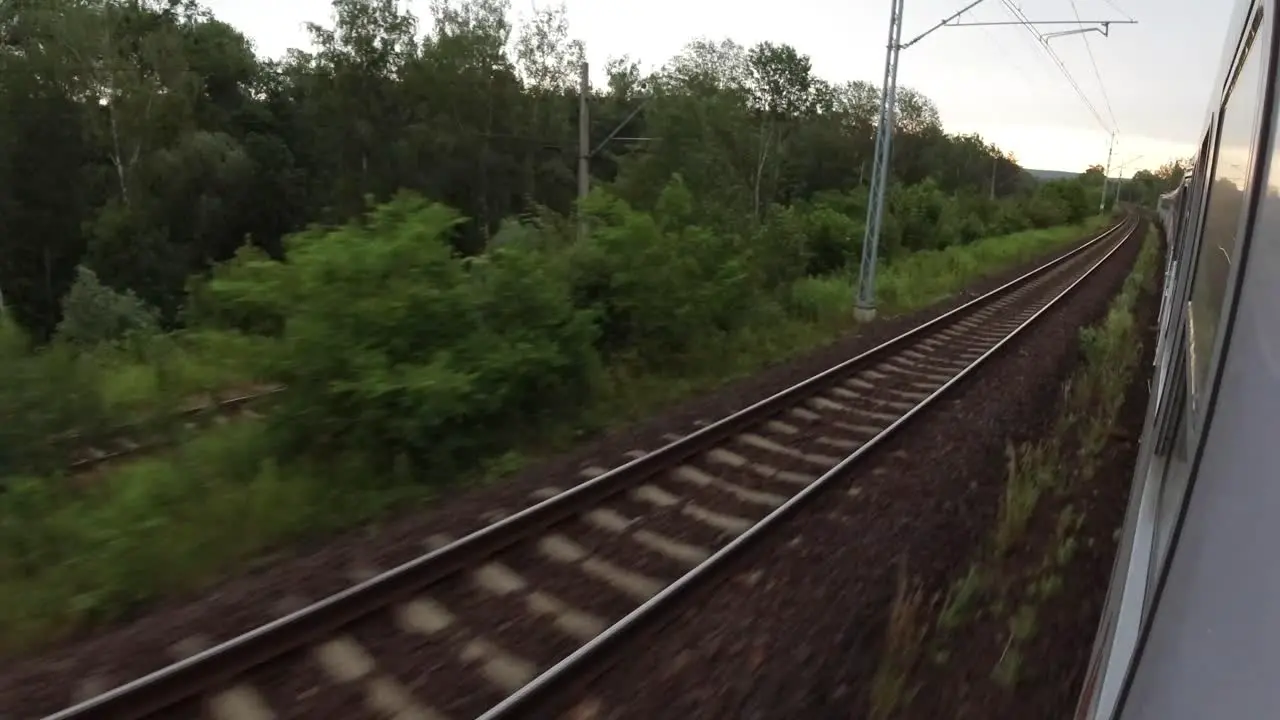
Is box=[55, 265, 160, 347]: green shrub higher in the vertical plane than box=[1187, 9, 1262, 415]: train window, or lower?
lower

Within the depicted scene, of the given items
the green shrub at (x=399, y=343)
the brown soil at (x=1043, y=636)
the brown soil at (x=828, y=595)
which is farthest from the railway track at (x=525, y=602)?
the brown soil at (x=1043, y=636)

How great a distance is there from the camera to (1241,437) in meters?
1.49

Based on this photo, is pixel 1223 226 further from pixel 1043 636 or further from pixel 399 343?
pixel 399 343

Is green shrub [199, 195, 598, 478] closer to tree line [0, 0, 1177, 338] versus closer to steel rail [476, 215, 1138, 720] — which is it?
steel rail [476, 215, 1138, 720]

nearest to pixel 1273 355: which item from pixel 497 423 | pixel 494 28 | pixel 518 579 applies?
pixel 518 579

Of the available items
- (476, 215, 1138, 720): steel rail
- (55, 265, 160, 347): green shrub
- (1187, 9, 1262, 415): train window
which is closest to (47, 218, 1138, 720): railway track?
(476, 215, 1138, 720): steel rail

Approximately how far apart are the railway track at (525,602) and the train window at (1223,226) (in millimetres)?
3244

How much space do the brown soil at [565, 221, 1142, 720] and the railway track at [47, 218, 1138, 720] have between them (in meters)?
0.19

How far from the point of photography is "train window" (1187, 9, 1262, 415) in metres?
1.96

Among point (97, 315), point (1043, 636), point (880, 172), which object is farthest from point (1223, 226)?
point (97, 315)

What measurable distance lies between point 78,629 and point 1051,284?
26.2 m

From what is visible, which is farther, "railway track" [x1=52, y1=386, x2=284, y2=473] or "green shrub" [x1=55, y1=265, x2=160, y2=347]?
"green shrub" [x1=55, y1=265, x2=160, y2=347]

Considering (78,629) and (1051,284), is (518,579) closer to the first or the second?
(78,629)

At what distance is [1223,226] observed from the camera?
252 centimetres
